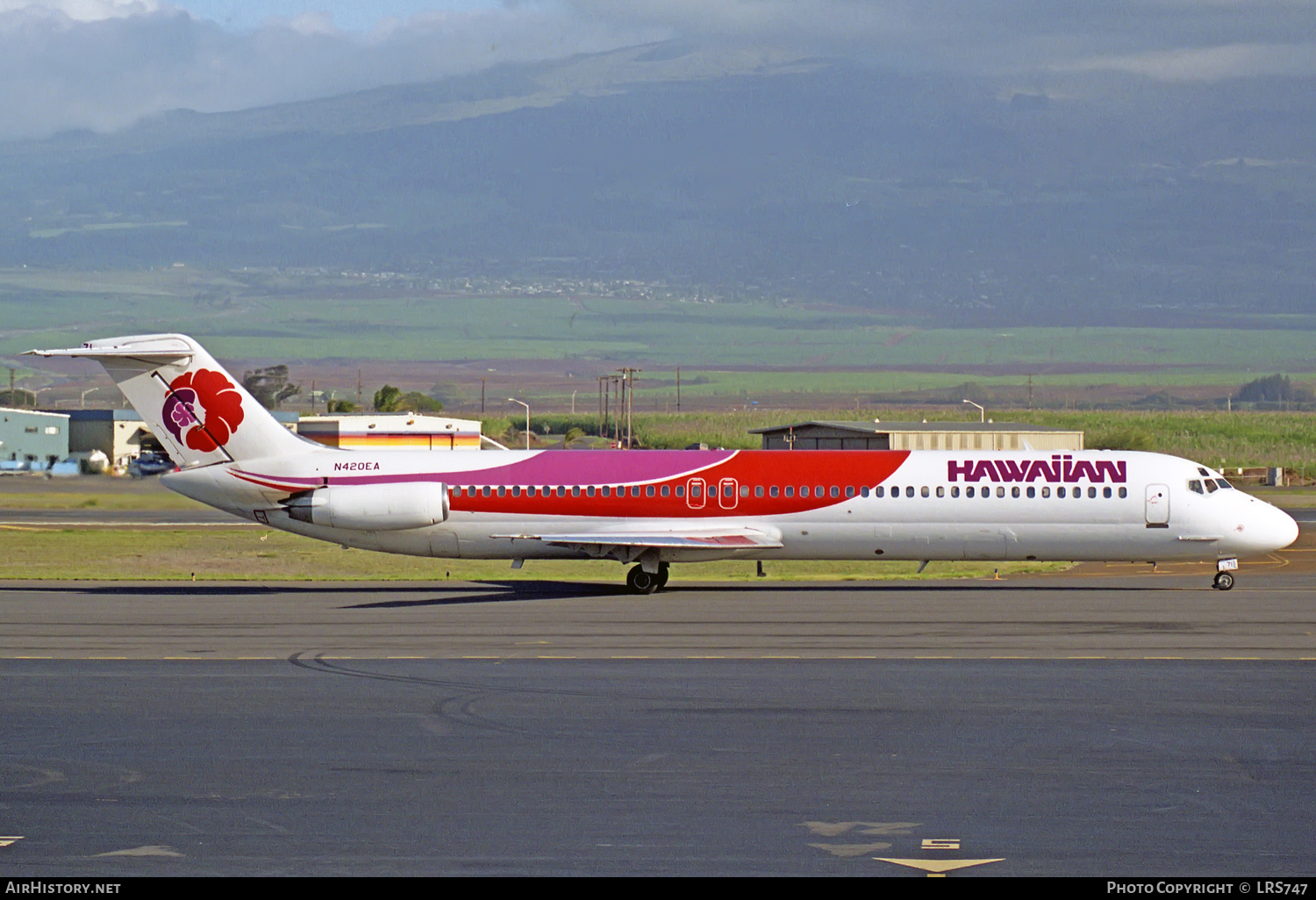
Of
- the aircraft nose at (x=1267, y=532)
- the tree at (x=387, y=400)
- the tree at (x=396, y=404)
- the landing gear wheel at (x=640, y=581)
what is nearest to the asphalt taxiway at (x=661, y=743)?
the landing gear wheel at (x=640, y=581)

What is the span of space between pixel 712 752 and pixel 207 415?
24.5 m

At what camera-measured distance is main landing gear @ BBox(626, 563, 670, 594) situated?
3744 cm

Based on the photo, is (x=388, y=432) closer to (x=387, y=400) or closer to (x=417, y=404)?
(x=387, y=400)

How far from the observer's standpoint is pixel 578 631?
28.5 m

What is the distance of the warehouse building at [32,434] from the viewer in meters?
119

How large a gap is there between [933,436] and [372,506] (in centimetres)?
6684

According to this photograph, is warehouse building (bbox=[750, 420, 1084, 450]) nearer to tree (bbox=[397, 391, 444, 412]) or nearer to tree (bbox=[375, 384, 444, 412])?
tree (bbox=[375, 384, 444, 412])

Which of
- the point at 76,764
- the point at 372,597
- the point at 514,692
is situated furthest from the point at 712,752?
the point at 372,597

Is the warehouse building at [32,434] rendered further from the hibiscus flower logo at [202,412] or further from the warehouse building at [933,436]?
the hibiscus flower logo at [202,412]

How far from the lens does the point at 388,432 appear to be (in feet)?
356

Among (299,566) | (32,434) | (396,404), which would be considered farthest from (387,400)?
(299,566)

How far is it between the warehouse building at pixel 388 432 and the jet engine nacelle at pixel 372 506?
6420cm

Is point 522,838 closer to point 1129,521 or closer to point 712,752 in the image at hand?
point 712,752

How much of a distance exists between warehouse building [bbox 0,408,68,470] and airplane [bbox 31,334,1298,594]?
86.6 meters
